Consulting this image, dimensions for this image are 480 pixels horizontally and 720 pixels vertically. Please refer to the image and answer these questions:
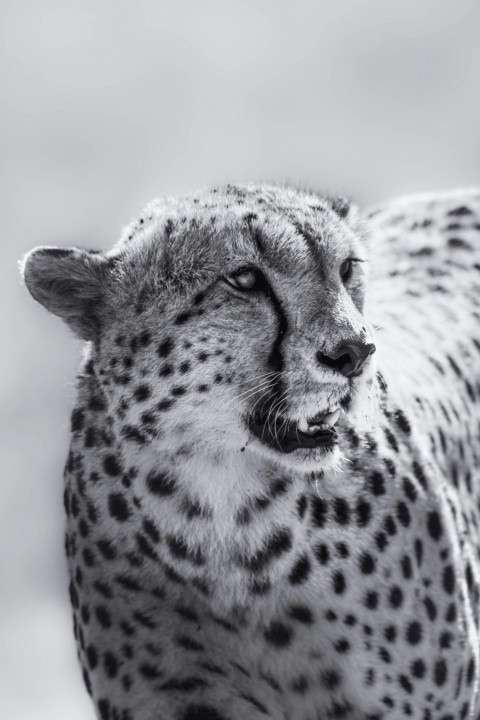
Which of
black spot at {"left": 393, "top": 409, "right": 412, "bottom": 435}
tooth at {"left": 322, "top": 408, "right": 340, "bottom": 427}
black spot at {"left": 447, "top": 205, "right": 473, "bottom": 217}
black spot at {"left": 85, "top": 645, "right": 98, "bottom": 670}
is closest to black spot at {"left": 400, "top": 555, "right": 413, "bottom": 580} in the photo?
black spot at {"left": 393, "top": 409, "right": 412, "bottom": 435}

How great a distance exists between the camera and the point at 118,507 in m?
3.35

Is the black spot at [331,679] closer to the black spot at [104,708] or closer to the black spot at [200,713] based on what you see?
the black spot at [200,713]

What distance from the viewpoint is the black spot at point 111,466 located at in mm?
3312

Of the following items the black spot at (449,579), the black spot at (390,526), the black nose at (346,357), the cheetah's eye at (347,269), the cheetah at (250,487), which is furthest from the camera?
the black spot at (449,579)

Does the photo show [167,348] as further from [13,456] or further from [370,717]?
[13,456]

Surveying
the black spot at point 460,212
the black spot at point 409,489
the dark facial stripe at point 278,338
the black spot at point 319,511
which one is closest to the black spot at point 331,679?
the black spot at point 319,511

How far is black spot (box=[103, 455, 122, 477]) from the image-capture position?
331 cm

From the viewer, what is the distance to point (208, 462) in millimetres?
3203

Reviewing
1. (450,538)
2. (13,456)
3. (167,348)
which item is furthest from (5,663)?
(167,348)

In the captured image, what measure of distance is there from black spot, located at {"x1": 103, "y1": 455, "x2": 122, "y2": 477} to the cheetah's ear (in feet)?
0.83

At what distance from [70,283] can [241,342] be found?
1.33ft

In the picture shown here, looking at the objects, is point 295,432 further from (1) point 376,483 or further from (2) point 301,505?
(1) point 376,483

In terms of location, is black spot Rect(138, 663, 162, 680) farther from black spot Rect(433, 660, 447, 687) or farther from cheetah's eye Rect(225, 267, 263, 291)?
cheetah's eye Rect(225, 267, 263, 291)

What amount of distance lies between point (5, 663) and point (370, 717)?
2452mm
